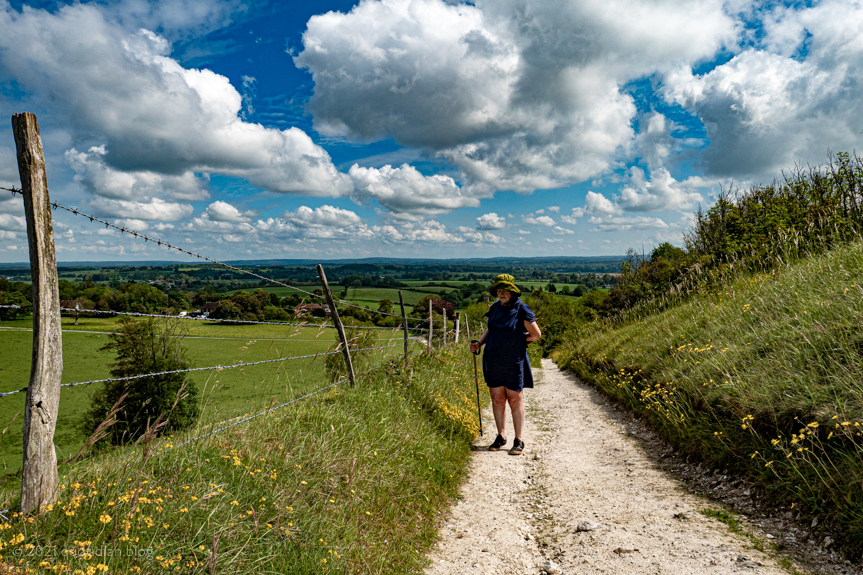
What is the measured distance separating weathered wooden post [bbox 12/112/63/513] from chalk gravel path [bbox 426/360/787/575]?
2626 millimetres

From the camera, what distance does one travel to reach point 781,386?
4301 mm

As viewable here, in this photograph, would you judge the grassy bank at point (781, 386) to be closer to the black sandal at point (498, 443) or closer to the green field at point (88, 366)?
the black sandal at point (498, 443)

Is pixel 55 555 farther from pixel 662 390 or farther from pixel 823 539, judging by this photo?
pixel 662 390

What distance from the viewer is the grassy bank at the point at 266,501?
7.47ft

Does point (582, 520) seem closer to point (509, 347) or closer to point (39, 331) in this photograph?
point (509, 347)

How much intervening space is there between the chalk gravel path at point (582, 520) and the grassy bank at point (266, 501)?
373 millimetres

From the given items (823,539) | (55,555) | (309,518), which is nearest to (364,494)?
(309,518)

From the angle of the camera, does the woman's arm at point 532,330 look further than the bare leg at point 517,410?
No

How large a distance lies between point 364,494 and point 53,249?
9.31 ft

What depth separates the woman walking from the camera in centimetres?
594

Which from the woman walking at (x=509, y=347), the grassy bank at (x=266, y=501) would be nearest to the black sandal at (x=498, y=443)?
the woman walking at (x=509, y=347)

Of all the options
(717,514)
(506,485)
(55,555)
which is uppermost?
(55,555)

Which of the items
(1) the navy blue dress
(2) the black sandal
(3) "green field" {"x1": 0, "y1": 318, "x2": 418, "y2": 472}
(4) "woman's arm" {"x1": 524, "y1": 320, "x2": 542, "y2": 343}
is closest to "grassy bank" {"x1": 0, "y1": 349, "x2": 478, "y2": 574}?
(2) the black sandal

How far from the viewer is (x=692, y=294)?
10.5 meters
